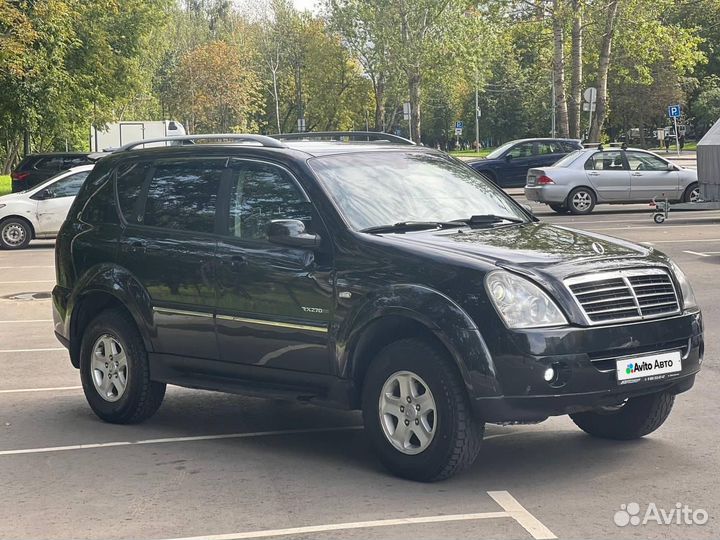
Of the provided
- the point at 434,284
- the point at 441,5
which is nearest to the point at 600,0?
the point at 441,5

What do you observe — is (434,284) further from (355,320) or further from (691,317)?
(691,317)

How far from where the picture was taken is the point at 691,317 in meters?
7.05

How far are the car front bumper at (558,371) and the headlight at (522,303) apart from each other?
70 mm

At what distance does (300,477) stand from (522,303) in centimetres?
155

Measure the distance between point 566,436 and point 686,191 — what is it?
23596 mm

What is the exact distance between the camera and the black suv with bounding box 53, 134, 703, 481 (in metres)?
6.43

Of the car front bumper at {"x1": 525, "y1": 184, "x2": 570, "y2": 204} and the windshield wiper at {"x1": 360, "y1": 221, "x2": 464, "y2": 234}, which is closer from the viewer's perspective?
the windshield wiper at {"x1": 360, "y1": 221, "x2": 464, "y2": 234}

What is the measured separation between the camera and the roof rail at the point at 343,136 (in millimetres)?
8797

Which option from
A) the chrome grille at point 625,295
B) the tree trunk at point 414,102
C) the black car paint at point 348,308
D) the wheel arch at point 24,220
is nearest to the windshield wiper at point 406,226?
the black car paint at point 348,308

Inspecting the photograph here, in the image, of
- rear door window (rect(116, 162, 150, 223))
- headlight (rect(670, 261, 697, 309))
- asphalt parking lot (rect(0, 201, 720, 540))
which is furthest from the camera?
rear door window (rect(116, 162, 150, 223))

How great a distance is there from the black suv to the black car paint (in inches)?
0.4

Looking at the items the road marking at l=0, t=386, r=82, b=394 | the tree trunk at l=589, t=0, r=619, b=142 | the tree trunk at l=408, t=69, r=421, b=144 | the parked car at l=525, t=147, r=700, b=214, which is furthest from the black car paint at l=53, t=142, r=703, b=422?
the tree trunk at l=408, t=69, r=421, b=144

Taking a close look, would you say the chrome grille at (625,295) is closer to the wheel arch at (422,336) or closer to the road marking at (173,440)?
the wheel arch at (422,336)

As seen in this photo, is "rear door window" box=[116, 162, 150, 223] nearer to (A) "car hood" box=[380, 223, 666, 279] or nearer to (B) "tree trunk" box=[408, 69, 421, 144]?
(A) "car hood" box=[380, 223, 666, 279]
